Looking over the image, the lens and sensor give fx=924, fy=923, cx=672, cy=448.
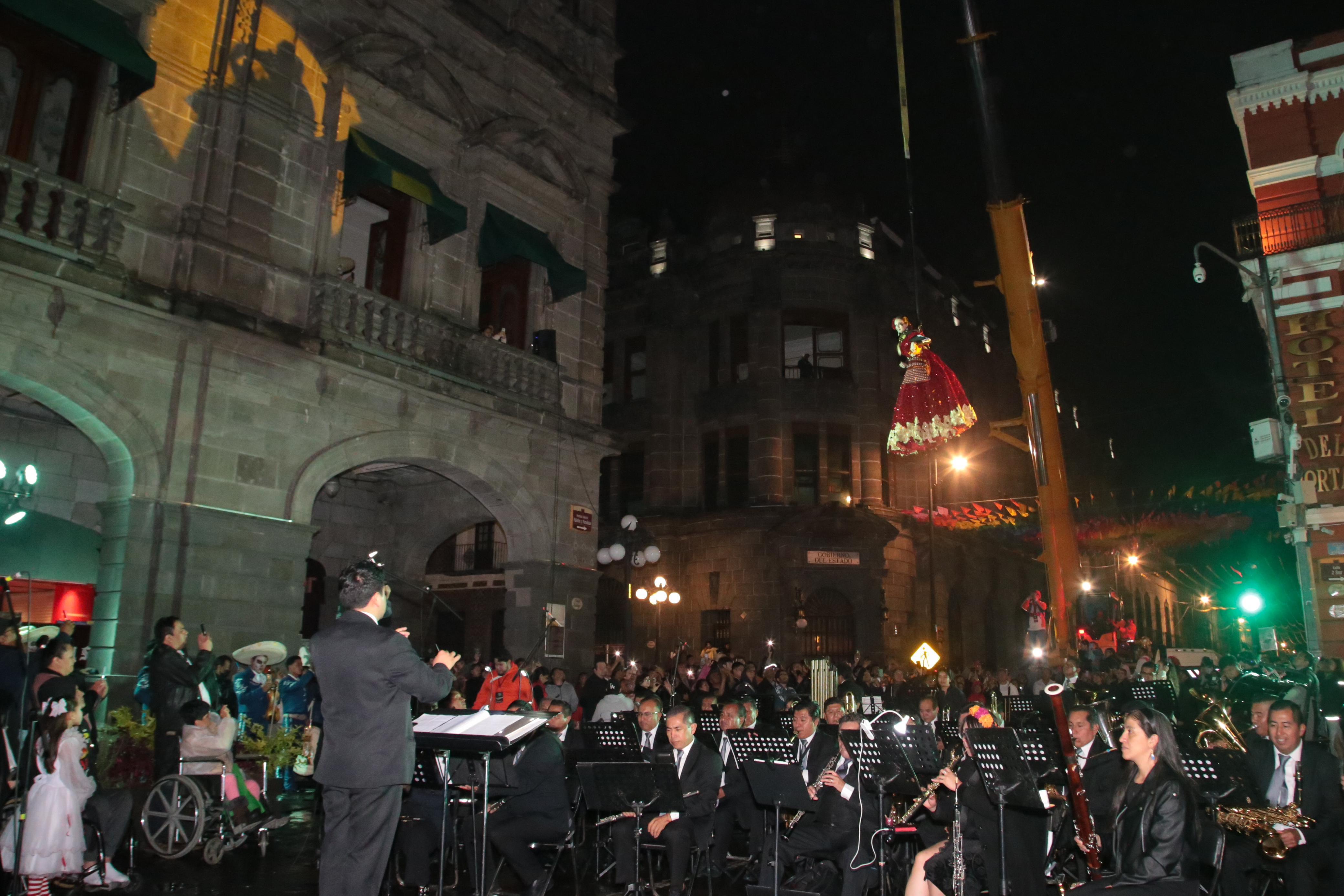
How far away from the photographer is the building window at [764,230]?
1339 inches

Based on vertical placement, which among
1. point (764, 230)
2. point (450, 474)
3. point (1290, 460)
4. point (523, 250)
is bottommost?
point (450, 474)

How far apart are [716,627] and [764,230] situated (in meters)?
14.6

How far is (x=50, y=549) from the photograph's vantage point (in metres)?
14.4

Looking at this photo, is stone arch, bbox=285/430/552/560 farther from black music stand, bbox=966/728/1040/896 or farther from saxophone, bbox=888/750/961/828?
black music stand, bbox=966/728/1040/896

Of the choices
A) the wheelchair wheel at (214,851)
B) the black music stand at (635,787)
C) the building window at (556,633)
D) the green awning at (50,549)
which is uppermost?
the green awning at (50,549)

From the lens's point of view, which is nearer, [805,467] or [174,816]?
[174,816]

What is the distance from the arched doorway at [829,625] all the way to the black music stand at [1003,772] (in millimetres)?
23921

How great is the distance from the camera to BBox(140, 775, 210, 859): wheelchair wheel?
9.27m

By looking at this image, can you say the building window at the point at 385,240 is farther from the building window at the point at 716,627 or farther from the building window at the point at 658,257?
the building window at the point at 658,257

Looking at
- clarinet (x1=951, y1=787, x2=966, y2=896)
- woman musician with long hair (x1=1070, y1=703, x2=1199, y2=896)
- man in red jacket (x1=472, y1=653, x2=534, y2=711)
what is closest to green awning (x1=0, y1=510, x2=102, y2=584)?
man in red jacket (x1=472, y1=653, x2=534, y2=711)

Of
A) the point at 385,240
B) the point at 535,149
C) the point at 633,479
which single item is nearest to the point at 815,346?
the point at 633,479

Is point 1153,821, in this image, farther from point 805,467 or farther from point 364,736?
point 805,467

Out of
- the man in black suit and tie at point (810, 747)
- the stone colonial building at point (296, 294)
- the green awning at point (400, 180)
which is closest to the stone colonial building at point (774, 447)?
the stone colonial building at point (296, 294)

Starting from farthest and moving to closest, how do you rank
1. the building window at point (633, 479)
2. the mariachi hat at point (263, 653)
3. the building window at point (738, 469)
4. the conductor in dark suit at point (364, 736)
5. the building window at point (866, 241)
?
the building window at point (633, 479), the building window at point (866, 241), the building window at point (738, 469), the mariachi hat at point (263, 653), the conductor in dark suit at point (364, 736)
